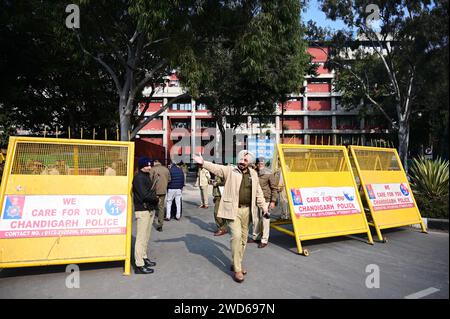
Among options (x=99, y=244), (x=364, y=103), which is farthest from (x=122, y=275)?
(x=364, y=103)

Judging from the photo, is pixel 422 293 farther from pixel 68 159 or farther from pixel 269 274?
pixel 68 159

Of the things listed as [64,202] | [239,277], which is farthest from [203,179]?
[239,277]

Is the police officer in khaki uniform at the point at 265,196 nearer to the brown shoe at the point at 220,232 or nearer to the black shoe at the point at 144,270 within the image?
the brown shoe at the point at 220,232

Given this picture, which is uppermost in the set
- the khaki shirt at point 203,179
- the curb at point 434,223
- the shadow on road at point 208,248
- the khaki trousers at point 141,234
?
the khaki shirt at point 203,179

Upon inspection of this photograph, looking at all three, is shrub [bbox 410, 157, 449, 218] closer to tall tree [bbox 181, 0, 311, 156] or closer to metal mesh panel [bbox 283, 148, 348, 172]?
metal mesh panel [bbox 283, 148, 348, 172]

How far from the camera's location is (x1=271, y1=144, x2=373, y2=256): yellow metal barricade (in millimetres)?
5289

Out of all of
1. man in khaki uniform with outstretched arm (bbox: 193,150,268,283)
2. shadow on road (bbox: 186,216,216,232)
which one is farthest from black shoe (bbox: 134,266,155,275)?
shadow on road (bbox: 186,216,216,232)

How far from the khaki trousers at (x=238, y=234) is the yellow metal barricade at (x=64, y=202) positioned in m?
1.56

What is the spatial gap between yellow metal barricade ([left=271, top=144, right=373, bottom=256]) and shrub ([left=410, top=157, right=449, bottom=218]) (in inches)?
106

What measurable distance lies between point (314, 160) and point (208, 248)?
8.83 ft

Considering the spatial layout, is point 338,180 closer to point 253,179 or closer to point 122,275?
point 253,179

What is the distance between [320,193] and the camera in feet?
18.4

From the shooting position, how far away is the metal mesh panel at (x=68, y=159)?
14.1 feet

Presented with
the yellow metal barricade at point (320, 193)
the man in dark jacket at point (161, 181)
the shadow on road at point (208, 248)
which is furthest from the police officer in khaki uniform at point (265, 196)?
the man in dark jacket at point (161, 181)
